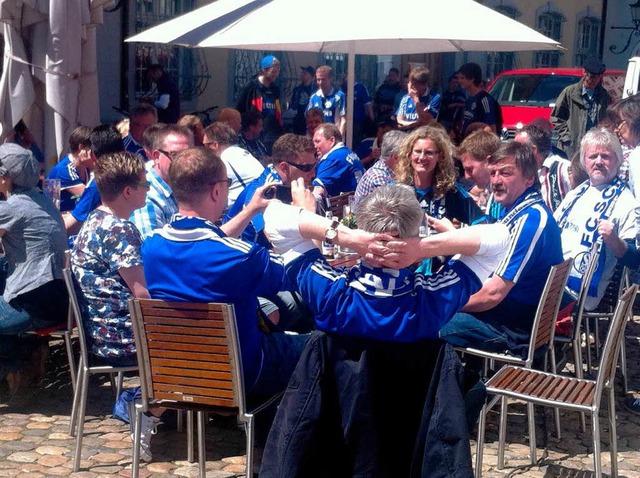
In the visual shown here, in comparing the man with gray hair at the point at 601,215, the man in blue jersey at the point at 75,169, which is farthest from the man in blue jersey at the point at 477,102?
the man in blue jersey at the point at 75,169

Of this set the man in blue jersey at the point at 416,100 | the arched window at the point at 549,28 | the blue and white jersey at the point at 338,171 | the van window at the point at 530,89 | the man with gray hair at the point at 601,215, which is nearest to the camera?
the man with gray hair at the point at 601,215

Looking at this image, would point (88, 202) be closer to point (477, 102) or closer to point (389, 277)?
point (389, 277)

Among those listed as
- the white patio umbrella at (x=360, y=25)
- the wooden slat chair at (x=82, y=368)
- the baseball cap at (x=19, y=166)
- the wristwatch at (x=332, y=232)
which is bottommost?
the wooden slat chair at (x=82, y=368)

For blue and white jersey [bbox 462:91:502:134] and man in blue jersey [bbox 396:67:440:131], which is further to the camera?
blue and white jersey [bbox 462:91:502:134]

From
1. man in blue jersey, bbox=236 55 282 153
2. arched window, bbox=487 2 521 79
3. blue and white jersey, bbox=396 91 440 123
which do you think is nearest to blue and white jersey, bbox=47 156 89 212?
blue and white jersey, bbox=396 91 440 123

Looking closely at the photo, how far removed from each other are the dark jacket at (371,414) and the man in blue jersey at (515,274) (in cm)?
135

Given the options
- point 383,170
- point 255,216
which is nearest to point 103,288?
point 255,216

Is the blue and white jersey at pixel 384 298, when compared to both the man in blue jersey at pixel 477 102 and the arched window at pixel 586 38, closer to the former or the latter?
the man in blue jersey at pixel 477 102

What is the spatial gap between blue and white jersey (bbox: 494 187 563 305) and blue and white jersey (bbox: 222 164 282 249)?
4.73 ft

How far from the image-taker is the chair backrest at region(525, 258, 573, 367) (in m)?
4.40

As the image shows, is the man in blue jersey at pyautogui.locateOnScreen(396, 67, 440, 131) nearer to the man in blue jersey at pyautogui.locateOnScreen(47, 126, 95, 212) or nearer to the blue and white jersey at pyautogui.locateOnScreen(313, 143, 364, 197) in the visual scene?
the blue and white jersey at pyautogui.locateOnScreen(313, 143, 364, 197)

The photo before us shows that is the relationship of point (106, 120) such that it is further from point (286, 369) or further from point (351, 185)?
point (286, 369)

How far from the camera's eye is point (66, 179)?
6.71m

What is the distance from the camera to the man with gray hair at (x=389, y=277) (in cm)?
313
